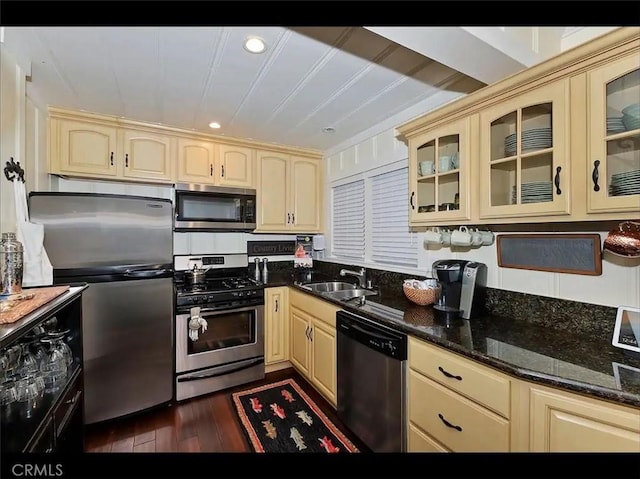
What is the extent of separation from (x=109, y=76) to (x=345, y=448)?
2.75 meters

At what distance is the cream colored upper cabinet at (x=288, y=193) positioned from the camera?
3170 millimetres

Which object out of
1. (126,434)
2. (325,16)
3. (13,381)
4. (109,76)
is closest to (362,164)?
(325,16)

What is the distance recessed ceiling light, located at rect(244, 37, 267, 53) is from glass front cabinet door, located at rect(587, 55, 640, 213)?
1.45m

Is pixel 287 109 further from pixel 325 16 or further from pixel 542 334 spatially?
pixel 542 334

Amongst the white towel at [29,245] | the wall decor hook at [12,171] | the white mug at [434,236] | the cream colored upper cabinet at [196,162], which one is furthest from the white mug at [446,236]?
the wall decor hook at [12,171]

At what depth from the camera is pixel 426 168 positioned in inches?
78.2

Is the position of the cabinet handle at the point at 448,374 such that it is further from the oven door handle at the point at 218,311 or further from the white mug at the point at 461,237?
the oven door handle at the point at 218,311

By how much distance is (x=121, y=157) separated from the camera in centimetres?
252

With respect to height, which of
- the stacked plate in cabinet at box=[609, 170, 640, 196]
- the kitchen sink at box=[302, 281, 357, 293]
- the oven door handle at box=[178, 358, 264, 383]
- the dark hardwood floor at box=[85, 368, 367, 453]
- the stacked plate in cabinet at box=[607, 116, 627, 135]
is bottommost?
the dark hardwood floor at box=[85, 368, 367, 453]

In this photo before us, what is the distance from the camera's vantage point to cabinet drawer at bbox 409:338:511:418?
3.83ft

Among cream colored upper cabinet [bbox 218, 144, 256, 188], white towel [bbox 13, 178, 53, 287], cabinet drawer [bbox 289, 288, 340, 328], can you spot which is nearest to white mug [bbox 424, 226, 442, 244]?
cabinet drawer [bbox 289, 288, 340, 328]

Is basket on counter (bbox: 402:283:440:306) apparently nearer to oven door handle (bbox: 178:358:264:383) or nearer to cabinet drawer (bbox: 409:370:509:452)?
cabinet drawer (bbox: 409:370:509:452)

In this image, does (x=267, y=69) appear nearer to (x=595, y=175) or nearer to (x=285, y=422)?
(x=595, y=175)

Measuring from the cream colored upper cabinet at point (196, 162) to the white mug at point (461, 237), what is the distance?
7.32ft
